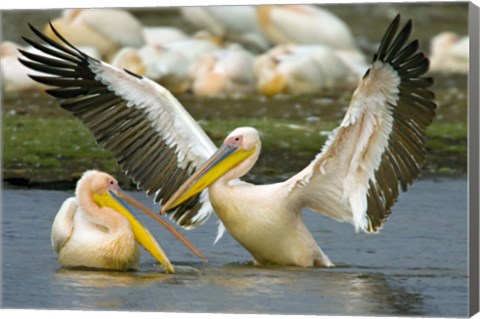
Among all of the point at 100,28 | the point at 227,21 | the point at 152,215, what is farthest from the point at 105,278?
the point at 227,21

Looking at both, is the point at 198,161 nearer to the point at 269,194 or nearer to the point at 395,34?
the point at 269,194

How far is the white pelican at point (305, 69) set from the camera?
32.1 ft

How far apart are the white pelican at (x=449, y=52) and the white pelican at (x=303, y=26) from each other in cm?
54

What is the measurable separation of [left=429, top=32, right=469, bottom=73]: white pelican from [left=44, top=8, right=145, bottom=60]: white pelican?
191 centimetres

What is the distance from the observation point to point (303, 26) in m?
9.66

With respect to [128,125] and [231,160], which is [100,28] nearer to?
[128,125]

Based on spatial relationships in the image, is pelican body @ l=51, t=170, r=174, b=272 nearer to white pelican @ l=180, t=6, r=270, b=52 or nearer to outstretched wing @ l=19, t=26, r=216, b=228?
outstretched wing @ l=19, t=26, r=216, b=228

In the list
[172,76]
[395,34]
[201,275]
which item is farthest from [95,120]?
[395,34]

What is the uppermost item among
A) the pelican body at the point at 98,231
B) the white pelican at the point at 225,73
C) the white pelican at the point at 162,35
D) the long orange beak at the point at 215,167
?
the white pelican at the point at 162,35

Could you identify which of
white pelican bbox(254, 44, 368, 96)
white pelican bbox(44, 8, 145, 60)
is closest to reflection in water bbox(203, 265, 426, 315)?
white pelican bbox(254, 44, 368, 96)

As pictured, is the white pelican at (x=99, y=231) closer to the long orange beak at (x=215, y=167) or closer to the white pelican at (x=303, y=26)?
the long orange beak at (x=215, y=167)

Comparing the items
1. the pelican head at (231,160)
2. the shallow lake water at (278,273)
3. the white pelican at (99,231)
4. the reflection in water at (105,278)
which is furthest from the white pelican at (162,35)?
the reflection in water at (105,278)

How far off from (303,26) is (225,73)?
2.58 ft

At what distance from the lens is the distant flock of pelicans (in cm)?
973
